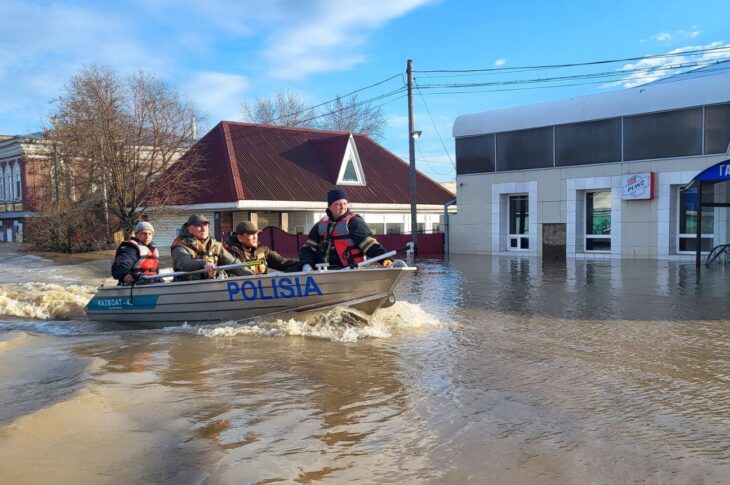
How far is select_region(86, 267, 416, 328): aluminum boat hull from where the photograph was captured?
852 centimetres

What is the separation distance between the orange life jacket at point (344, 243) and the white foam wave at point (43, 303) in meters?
5.56

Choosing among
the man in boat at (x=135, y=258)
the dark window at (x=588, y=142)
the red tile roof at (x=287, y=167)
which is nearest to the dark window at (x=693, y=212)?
the dark window at (x=588, y=142)

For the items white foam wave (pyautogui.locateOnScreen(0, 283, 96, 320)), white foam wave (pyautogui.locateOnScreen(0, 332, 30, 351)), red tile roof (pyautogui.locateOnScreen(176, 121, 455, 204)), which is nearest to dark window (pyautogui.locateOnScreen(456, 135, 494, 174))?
red tile roof (pyautogui.locateOnScreen(176, 121, 455, 204))

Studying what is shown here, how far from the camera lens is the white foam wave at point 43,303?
38.0 ft

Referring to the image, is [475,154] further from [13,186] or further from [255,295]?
[13,186]

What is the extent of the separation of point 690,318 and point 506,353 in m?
3.94

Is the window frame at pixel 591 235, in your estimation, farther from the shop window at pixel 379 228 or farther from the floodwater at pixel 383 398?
the floodwater at pixel 383 398

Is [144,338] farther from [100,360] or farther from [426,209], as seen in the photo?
[426,209]

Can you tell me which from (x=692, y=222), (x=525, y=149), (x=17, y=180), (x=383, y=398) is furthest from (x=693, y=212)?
(x=17, y=180)

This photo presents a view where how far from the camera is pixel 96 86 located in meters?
24.2

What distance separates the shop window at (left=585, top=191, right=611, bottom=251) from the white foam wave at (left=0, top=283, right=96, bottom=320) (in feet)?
54.7

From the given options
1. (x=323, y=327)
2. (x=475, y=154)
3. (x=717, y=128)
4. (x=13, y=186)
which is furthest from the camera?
(x=13, y=186)

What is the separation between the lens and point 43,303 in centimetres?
1198

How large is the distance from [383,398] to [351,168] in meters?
25.7
